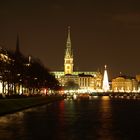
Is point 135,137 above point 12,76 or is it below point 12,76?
below

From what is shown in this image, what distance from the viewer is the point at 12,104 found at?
251 ft

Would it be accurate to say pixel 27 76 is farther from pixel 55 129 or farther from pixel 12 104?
pixel 55 129

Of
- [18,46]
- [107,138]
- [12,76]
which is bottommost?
[107,138]

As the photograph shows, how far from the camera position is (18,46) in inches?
6772

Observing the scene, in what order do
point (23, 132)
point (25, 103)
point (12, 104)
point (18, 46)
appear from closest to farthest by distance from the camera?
point (23, 132)
point (12, 104)
point (25, 103)
point (18, 46)

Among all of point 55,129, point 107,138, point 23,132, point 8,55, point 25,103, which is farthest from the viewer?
point 8,55

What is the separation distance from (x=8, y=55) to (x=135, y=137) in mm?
88247

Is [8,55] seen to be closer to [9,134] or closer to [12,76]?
[12,76]

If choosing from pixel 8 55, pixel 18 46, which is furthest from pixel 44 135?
pixel 18 46

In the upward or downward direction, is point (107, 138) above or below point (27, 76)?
below

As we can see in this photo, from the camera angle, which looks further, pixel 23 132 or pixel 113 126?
pixel 113 126

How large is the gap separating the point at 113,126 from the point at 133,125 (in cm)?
264

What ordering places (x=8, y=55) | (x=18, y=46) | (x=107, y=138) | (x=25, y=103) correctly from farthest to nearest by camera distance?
1. (x=18, y=46)
2. (x=8, y=55)
3. (x=25, y=103)
4. (x=107, y=138)

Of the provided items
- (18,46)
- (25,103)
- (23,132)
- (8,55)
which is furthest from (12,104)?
(18,46)
